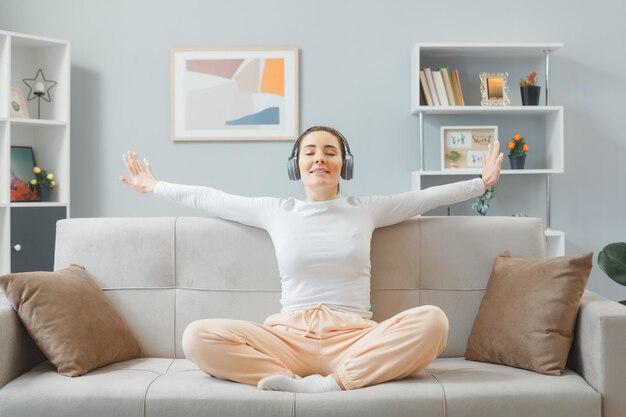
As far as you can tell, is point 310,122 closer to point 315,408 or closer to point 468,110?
point 468,110

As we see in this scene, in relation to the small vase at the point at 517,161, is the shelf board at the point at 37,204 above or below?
below

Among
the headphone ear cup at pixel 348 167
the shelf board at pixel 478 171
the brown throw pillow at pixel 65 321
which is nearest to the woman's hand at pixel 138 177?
the brown throw pillow at pixel 65 321

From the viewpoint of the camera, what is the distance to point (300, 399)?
1968 mm

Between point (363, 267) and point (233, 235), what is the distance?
0.48m

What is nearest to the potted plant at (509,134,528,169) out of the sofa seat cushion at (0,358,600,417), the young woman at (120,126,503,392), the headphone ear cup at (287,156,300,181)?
the young woman at (120,126,503,392)

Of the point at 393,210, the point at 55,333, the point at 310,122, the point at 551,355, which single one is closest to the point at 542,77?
the point at 310,122

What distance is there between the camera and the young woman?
6.77 feet

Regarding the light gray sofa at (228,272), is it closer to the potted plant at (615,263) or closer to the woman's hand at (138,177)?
the woman's hand at (138,177)

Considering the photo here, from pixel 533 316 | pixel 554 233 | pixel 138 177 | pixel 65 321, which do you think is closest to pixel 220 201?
pixel 138 177

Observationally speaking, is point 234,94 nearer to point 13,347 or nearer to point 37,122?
point 37,122

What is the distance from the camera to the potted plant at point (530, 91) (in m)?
3.86

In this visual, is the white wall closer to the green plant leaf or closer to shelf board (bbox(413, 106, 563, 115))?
shelf board (bbox(413, 106, 563, 115))

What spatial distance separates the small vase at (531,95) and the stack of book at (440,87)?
0.34m

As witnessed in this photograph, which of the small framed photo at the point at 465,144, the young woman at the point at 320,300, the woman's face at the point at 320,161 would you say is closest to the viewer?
the young woman at the point at 320,300
